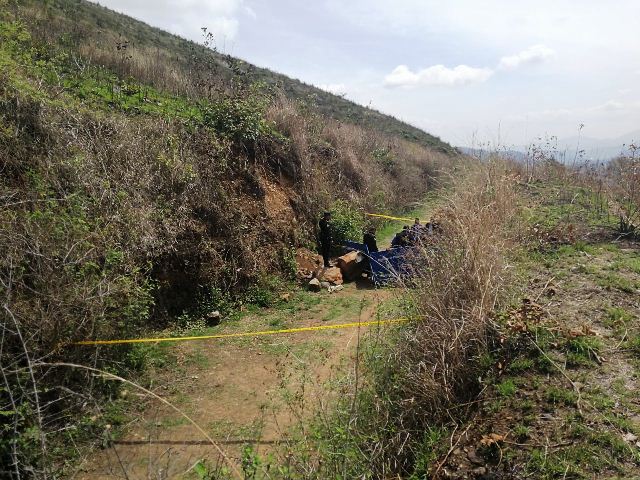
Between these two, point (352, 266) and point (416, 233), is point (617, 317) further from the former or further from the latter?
point (352, 266)

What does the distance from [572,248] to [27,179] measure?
906 cm

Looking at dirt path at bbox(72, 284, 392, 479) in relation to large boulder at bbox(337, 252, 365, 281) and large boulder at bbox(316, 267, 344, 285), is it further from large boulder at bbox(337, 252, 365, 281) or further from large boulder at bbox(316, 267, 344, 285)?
large boulder at bbox(337, 252, 365, 281)

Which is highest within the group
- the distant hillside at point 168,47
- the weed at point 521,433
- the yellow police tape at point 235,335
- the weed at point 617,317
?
the distant hillside at point 168,47

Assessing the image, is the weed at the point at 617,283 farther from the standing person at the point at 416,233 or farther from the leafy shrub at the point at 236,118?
the leafy shrub at the point at 236,118

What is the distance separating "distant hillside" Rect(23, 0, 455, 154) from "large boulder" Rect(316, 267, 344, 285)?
605cm

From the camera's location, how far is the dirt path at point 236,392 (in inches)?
170

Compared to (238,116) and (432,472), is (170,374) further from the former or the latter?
(238,116)

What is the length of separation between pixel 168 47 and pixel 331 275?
20.6m

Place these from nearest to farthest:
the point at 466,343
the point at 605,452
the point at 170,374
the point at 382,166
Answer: the point at 605,452 < the point at 466,343 < the point at 170,374 < the point at 382,166

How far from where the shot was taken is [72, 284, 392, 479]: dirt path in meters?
4.31

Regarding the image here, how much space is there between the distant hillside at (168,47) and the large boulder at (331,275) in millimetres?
6053

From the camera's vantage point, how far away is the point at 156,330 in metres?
6.72

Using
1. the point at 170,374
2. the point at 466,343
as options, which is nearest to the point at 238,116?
the point at 170,374

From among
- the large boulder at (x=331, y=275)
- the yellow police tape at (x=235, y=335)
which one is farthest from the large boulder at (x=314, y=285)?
the yellow police tape at (x=235, y=335)
